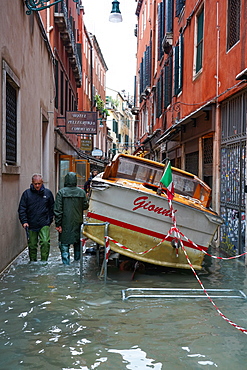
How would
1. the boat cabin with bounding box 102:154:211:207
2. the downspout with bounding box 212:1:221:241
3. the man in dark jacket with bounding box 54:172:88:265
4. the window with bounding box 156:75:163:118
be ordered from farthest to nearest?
the window with bounding box 156:75:163:118
the downspout with bounding box 212:1:221:241
the boat cabin with bounding box 102:154:211:207
the man in dark jacket with bounding box 54:172:88:265

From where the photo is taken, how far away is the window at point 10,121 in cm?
820

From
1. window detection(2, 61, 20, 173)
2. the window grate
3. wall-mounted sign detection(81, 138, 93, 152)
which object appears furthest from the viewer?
wall-mounted sign detection(81, 138, 93, 152)

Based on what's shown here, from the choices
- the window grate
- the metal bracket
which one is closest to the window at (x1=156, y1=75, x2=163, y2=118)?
the window grate

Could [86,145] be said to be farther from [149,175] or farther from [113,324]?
[113,324]

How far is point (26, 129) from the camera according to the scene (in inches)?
429

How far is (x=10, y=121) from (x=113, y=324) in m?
4.91

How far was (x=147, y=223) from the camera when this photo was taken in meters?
7.86

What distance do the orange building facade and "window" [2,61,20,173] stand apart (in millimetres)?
3998

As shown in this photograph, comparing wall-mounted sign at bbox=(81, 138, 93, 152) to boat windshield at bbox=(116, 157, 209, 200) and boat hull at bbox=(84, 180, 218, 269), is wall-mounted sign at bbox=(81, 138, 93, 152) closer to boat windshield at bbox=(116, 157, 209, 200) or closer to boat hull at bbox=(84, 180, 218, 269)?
boat windshield at bbox=(116, 157, 209, 200)

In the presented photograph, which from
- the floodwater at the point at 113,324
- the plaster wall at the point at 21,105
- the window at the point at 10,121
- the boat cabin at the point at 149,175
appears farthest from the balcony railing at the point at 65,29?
the floodwater at the point at 113,324

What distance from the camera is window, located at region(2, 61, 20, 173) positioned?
8.20 meters

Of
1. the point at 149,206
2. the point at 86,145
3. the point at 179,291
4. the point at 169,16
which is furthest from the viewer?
the point at 86,145

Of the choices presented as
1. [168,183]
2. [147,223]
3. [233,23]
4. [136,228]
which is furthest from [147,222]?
[233,23]

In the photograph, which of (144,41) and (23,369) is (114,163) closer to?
(23,369)
